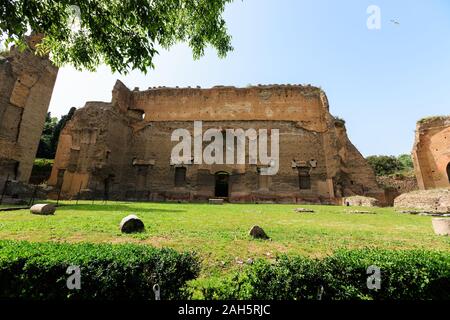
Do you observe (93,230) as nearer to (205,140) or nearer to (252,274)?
(252,274)

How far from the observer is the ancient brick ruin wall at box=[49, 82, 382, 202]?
23.4 m

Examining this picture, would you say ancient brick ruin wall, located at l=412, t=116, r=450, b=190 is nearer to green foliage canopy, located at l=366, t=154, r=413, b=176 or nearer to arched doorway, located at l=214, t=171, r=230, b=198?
green foliage canopy, located at l=366, t=154, r=413, b=176

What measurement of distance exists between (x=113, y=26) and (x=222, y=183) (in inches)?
933

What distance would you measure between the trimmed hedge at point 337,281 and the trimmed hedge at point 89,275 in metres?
0.59

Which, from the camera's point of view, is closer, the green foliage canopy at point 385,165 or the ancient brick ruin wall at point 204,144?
the ancient brick ruin wall at point 204,144

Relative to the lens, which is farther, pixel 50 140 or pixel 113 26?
pixel 50 140

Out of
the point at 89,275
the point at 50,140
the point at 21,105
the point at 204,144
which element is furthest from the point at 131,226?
the point at 50,140

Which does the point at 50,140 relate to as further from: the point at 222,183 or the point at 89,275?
the point at 89,275

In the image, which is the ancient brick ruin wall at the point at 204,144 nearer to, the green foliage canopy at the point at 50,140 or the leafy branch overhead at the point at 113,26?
the green foliage canopy at the point at 50,140

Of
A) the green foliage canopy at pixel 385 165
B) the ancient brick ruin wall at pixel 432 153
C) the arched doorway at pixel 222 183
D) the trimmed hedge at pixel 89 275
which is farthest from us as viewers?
the green foliage canopy at pixel 385 165

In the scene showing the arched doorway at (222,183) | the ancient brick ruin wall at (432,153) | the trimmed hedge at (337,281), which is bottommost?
the trimmed hedge at (337,281)

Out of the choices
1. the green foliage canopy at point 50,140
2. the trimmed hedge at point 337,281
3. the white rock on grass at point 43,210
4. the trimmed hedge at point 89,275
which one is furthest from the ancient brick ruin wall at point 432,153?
Result: the green foliage canopy at point 50,140

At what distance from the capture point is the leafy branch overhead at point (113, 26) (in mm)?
4814

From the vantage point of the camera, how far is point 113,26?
540 centimetres
